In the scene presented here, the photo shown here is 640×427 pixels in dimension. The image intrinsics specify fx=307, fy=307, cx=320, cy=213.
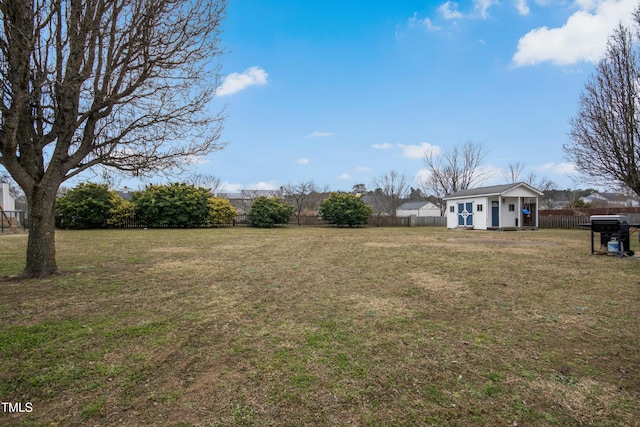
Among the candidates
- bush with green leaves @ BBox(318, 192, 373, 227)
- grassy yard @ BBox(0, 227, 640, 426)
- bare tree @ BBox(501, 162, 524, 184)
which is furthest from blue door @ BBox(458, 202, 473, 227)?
bare tree @ BBox(501, 162, 524, 184)

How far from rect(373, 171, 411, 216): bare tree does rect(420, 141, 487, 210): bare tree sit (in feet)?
15.7

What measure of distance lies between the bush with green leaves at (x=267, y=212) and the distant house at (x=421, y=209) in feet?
90.7

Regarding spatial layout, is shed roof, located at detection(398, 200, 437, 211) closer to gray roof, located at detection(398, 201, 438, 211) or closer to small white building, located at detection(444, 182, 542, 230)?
gray roof, located at detection(398, 201, 438, 211)

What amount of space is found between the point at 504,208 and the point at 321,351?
21.8 m

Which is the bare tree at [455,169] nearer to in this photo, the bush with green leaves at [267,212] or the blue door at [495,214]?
the blue door at [495,214]

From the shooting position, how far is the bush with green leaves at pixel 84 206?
19484mm

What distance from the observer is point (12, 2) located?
15.8ft

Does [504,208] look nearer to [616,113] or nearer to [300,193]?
[616,113]

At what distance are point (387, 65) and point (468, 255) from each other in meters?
9.15

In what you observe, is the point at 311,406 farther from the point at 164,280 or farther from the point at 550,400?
the point at 164,280

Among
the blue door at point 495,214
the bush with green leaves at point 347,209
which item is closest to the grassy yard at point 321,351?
the blue door at point 495,214

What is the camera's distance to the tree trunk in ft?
18.4

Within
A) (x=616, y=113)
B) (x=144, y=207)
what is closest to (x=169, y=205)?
(x=144, y=207)

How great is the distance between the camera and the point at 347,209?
84.2 ft
